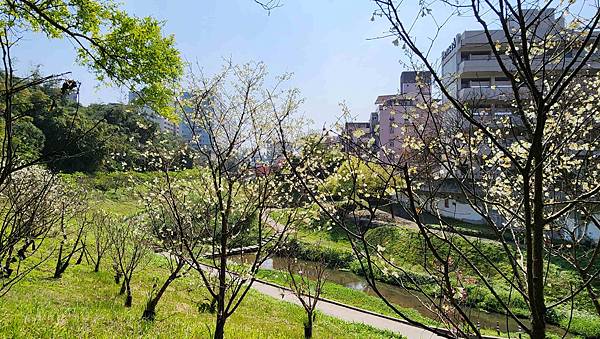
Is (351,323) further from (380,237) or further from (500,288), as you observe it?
(380,237)

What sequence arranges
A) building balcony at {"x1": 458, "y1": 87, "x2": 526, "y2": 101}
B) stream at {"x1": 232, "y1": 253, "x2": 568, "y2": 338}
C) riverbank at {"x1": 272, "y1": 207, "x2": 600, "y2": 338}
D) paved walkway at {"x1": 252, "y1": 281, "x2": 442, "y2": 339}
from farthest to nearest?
stream at {"x1": 232, "y1": 253, "x2": 568, "y2": 338}
riverbank at {"x1": 272, "y1": 207, "x2": 600, "y2": 338}
paved walkway at {"x1": 252, "y1": 281, "x2": 442, "y2": 339}
building balcony at {"x1": 458, "y1": 87, "x2": 526, "y2": 101}

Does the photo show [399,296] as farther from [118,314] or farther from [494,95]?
[118,314]

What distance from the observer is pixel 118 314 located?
7270mm

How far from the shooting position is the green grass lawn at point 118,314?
530cm

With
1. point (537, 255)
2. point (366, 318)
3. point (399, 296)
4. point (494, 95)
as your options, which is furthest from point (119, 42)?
point (399, 296)

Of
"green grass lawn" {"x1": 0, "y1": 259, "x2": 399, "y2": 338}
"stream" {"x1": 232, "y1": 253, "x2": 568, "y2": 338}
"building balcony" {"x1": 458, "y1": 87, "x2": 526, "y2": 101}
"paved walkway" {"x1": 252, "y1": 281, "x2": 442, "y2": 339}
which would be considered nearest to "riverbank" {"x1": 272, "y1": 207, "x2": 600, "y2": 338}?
"stream" {"x1": 232, "y1": 253, "x2": 568, "y2": 338}

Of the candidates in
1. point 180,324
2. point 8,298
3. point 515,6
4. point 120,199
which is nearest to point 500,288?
point 180,324

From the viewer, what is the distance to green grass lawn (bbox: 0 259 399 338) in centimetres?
530

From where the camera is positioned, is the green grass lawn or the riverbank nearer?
the green grass lawn

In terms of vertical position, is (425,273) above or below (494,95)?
below

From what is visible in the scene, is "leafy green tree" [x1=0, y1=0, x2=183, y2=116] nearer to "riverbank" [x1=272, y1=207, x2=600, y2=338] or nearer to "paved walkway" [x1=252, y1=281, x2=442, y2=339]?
"riverbank" [x1=272, y1=207, x2=600, y2=338]

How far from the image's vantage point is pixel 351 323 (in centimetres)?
1140

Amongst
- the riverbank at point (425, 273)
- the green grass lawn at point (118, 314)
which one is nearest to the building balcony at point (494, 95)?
the riverbank at point (425, 273)

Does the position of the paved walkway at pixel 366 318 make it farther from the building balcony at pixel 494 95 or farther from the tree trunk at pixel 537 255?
the tree trunk at pixel 537 255
